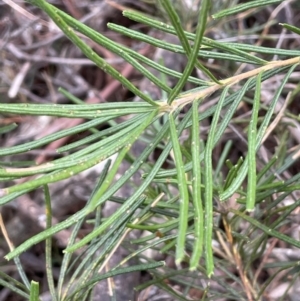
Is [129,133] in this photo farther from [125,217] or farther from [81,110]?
[125,217]

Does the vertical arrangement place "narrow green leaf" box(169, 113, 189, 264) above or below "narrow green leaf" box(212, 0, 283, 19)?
below

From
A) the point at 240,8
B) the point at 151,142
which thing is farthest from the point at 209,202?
the point at 240,8

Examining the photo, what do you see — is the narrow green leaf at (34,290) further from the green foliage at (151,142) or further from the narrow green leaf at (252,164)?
the narrow green leaf at (252,164)

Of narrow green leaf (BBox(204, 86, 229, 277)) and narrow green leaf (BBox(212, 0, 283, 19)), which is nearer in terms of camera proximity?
narrow green leaf (BBox(204, 86, 229, 277))

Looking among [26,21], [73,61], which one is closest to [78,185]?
[73,61]

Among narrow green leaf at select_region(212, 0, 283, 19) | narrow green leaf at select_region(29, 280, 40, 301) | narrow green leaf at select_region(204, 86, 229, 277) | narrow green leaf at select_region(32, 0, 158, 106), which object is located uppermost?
narrow green leaf at select_region(212, 0, 283, 19)

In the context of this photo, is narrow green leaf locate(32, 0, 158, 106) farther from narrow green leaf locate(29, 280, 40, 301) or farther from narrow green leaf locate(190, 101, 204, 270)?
narrow green leaf locate(29, 280, 40, 301)

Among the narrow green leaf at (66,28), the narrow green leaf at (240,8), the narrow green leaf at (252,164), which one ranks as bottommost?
the narrow green leaf at (252,164)

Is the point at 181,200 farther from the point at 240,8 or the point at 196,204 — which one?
the point at 240,8

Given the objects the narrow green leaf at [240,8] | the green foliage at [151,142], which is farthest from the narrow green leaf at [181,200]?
the narrow green leaf at [240,8]

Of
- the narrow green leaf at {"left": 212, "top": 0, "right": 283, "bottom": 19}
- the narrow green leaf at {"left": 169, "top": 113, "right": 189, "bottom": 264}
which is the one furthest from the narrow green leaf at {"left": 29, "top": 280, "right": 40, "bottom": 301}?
the narrow green leaf at {"left": 212, "top": 0, "right": 283, "bottom": 19}

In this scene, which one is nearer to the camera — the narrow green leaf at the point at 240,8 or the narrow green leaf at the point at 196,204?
the narrow green leaf at the point at 196,204
